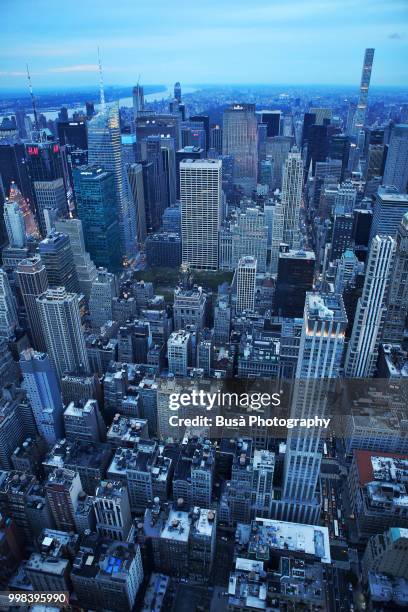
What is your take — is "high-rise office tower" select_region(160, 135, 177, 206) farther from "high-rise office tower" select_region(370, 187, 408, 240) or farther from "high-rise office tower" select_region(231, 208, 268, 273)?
"high-rise office tower" select_region(370, 187, 408, 240)

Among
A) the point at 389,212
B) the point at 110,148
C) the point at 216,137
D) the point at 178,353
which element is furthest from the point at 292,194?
the point at 216,137

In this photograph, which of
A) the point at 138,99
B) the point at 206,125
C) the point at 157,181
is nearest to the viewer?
the point at 157,181

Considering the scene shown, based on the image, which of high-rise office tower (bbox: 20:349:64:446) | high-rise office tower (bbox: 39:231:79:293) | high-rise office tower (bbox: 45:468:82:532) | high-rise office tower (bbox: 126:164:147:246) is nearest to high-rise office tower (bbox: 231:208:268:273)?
high-rise office tower (bbox: 126:164:147:246)

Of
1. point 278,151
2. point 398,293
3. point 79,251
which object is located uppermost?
point 278,151

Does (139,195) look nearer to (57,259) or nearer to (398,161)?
(57,259)

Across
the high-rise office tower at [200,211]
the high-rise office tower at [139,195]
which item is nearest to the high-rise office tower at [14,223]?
the high-rise office tower at [139,195]

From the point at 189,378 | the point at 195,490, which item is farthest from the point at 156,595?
the point at 189,378

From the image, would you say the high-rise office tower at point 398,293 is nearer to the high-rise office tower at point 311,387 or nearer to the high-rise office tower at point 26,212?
the high-rise office tower at point 311,387

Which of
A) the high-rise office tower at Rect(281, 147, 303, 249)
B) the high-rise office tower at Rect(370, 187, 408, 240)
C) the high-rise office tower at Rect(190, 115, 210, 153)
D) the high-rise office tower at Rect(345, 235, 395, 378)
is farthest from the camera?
the high-rise office tower at Rect(190, 115, 210, 153)
